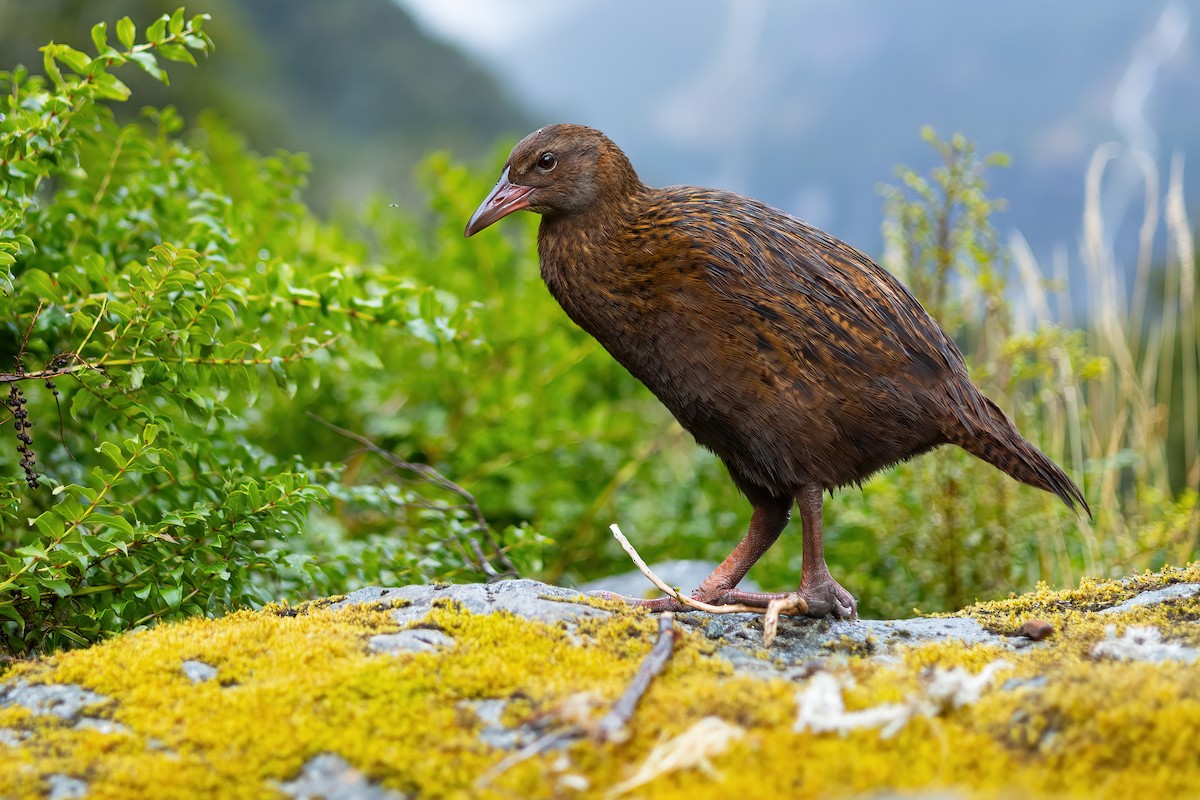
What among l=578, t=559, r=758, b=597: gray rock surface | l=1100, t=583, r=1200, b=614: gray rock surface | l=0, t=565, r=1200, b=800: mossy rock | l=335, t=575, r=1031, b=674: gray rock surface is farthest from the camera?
l=578, t=559, r=758, b=597: gray rock surface

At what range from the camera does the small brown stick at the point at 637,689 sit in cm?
212

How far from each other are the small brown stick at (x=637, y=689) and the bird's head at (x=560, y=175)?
5.33ft

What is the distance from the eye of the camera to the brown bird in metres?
3.36

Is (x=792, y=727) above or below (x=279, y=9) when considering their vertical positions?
below

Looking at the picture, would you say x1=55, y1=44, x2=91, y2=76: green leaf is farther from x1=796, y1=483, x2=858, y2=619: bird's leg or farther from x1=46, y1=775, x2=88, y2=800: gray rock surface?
x1=796, y1=483, x2=858, y2=619: bird's leg

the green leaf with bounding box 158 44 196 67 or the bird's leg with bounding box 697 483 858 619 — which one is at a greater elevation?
the green leaf with bounding box 158 44 196 67

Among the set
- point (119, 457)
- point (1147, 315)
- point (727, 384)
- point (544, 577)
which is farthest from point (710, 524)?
point (1147, 315)

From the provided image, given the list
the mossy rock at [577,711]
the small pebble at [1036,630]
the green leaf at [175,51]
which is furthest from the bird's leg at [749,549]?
the green leaf at [175,51]

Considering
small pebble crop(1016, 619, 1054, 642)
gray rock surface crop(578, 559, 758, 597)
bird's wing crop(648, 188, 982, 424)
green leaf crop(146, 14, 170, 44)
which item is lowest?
gray rock surface crop(578, 559, 758, 597)

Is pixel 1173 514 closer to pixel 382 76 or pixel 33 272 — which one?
pixel 33 272

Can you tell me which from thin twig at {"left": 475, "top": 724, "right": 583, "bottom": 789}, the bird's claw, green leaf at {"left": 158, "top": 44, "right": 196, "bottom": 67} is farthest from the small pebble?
green leaf at {"left": 158, "top": 44, "right": 196, "bottom": 67}

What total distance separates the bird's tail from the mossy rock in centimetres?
64

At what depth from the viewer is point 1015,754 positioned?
204 centimetres

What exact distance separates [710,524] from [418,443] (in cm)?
188
